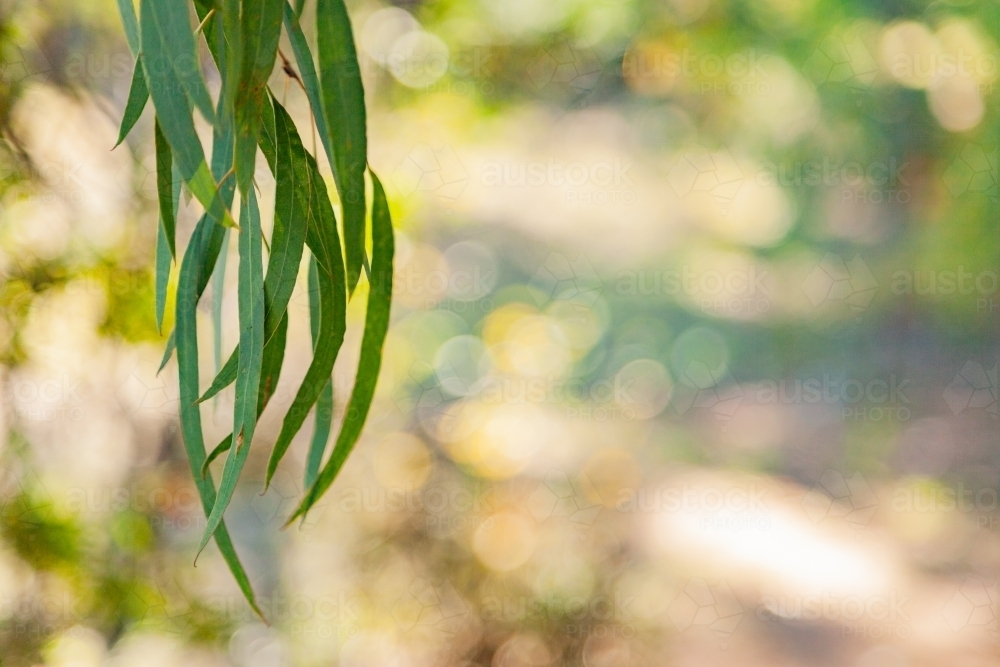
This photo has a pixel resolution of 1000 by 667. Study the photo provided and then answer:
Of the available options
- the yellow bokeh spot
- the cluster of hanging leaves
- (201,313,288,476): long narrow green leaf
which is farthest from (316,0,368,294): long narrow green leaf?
the yellow bokeh spot

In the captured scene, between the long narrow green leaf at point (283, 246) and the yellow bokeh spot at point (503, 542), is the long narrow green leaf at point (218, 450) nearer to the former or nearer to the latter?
the long narrow green leaf at point (283, 246)

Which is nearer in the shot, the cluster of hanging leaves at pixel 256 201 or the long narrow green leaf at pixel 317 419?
the cluster of hanging leaves at pixel 256 201

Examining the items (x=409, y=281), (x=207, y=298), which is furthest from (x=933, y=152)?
(x=207, y=298)

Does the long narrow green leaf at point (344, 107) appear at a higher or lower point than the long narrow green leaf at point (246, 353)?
higher

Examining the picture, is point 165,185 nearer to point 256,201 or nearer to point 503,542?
point 256,201

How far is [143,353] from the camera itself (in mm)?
1200

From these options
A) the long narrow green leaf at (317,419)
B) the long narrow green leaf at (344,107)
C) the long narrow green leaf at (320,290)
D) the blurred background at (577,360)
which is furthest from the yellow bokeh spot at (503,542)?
the long narrow green leaf at (344,107)

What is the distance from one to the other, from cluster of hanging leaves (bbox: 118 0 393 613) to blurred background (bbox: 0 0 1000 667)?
12 centimetres

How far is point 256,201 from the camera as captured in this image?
21.2 inches

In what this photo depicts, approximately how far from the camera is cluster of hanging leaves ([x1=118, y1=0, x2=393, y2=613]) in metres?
0.45

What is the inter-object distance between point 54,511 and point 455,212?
91 centimetres

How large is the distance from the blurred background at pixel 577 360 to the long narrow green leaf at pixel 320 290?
0.16m

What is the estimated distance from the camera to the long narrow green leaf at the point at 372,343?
54 centimetres

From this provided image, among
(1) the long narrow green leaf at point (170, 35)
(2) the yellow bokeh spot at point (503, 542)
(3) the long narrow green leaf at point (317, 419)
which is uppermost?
(1) the long narrow green leaf at point (170, 35)
